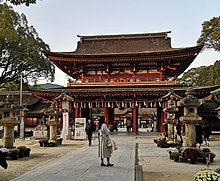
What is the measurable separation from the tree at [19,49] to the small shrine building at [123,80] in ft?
28.5

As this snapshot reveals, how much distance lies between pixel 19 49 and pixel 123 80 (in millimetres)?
18493

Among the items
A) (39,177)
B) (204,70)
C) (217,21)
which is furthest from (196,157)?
(204,70)

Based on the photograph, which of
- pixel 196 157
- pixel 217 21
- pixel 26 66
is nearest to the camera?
pixel 196 157

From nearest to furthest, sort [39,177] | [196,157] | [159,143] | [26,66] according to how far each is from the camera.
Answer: [39,177] → [196,157] → [159,143] → [26,66]

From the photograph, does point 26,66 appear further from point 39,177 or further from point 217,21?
point 39,177

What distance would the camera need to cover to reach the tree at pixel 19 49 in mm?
40594

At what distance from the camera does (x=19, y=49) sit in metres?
44.0

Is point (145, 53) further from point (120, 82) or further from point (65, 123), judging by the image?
point (65, 123)

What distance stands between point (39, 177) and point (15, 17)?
3748 cm

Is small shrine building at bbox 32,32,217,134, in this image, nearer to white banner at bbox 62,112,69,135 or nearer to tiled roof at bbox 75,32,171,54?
tiled roof at bbox 75,32,171,54

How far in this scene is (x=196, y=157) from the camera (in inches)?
531

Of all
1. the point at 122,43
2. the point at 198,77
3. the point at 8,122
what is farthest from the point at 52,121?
the point at 198,77

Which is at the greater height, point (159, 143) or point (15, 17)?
point (15, 17)

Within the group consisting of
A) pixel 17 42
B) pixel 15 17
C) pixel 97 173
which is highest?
pixel 15 17
